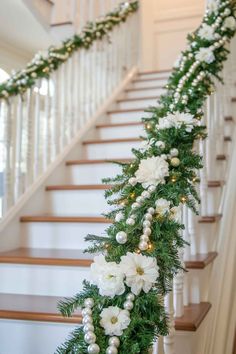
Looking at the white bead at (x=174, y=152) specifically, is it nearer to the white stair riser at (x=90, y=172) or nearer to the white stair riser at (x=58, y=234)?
the white stair riser at (x=58, y=234)

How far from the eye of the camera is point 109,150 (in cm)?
309

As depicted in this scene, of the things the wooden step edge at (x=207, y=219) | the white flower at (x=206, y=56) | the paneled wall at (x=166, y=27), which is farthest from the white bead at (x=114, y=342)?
the paneled wall at (x=166, y=27)

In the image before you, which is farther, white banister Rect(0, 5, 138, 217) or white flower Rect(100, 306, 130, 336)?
white banister Rect(0, 5, 138, 217)

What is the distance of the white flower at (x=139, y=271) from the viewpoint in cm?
98

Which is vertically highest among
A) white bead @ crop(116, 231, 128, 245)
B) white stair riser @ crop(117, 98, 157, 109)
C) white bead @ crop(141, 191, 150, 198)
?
white stair riser @ crop(117, 98, 157, 109)

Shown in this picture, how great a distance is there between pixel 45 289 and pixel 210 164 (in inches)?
41.2

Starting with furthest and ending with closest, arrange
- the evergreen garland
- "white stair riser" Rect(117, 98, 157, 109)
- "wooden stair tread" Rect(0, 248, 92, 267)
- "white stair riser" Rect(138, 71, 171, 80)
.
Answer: "white stair riser" Rect(138, 71, 171, 80), "white stair riser" Rect(117, 98, 157, 109), the evergreen garland, "wooden stair tread" Rect(0, 248, 92, 267)

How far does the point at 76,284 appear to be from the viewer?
1.83 meters

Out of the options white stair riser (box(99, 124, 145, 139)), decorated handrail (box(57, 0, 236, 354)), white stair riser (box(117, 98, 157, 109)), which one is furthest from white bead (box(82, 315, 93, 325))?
white stair riser (box(117, 98, 157, 109))

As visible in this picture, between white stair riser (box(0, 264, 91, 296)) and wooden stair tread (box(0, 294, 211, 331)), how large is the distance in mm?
64

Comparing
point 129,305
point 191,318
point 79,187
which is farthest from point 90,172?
point 129,305

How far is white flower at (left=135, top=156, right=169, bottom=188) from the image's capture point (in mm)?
1207

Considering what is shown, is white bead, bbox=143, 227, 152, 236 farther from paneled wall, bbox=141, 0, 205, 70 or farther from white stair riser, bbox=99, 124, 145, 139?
paneled wall, bbox=141, 0, 205, 70

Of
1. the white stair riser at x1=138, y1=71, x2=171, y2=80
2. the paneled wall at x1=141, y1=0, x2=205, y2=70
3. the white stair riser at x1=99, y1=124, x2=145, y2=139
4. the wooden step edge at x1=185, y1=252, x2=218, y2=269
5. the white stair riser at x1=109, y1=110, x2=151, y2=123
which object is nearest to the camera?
the wooden step edge at x1=185, y1=252, x2=218, y2=269
